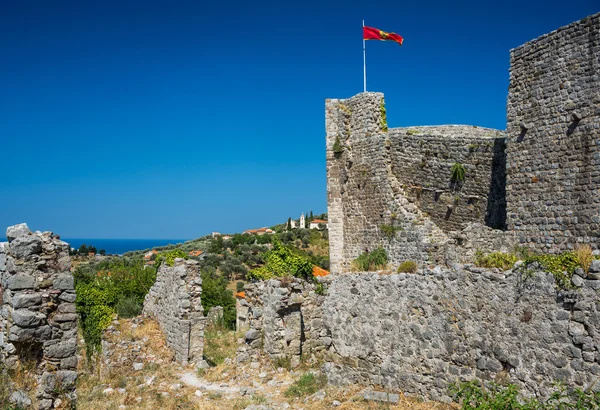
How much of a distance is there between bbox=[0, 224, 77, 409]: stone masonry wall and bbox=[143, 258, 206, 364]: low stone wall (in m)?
7.16

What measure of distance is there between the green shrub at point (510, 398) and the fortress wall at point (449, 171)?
8.90m

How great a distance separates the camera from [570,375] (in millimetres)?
6586

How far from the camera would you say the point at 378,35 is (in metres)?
18.7

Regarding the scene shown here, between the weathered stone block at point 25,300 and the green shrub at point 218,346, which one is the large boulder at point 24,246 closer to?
the weathered stone block at point 25,300

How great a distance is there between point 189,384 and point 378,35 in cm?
1285

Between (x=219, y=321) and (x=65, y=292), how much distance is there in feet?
56.0

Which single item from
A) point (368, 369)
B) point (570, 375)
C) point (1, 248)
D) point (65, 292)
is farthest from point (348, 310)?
point (1, 248)

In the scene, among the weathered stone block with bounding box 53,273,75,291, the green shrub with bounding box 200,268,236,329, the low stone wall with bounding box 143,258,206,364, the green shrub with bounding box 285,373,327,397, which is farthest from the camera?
the green shrub with bounding box 200,268,236,329

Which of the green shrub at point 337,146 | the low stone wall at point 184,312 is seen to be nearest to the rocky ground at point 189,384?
the low stone wall at point 184,312

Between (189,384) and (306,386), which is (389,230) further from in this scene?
(189,384)

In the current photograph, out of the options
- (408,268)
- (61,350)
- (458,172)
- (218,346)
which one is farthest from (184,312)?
(458,172)

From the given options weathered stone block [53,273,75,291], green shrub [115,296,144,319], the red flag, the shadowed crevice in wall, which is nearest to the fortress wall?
the shadowed crevice in wall

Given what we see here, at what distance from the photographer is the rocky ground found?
32.4ft

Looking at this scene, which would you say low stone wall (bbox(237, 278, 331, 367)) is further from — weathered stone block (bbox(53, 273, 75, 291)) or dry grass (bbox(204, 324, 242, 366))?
weathered stone block (bbox(53, 273, 75, 291))
